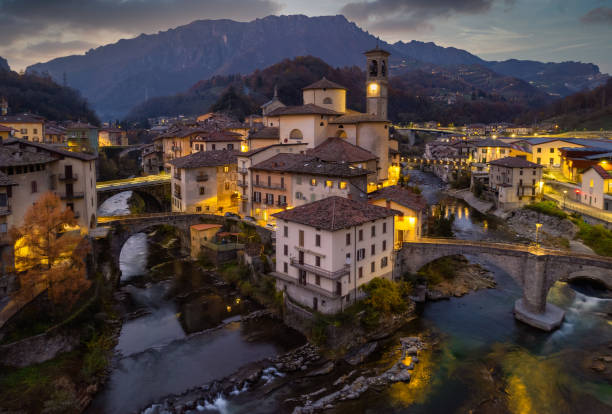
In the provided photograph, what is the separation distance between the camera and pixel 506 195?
62.2m

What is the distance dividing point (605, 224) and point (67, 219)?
51.4 meters

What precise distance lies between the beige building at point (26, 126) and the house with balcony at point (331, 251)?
192 feet

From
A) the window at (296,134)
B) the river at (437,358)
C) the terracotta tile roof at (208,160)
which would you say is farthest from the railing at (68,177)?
the window at (296,134)

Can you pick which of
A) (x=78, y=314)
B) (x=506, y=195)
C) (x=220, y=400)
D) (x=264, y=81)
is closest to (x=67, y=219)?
(x=78, y=314)

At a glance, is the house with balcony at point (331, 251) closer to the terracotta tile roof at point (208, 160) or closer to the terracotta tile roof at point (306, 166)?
the terracotta tile roof at point (306, 166)

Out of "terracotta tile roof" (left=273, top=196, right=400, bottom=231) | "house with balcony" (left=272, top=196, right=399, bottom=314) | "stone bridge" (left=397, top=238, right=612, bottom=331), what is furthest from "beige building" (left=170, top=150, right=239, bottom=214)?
"stone bridge" (left=397, top=238, right=612, bottom=331)

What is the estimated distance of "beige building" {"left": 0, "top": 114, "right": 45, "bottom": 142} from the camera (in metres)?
68.4

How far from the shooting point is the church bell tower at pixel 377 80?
5962cm

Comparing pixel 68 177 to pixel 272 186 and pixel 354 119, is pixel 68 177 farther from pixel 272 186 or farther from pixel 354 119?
pixel 354 119

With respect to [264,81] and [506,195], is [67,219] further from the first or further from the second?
[264,81]

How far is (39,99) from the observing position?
107m

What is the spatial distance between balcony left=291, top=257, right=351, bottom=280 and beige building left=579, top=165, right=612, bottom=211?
128ft

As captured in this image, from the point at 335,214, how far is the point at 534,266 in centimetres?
1423

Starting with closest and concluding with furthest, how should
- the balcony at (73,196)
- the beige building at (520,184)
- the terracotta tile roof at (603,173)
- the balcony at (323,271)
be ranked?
the balcony at (323,271) → the balcony at (73,196) → the terracotta tile roof at (603,173) → the beige building at (520,184)
